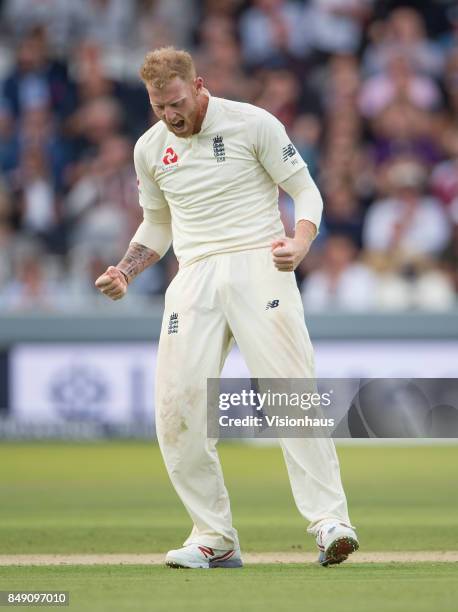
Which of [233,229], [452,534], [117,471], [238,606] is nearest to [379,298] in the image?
[117,471]

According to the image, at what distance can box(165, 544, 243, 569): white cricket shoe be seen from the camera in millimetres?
5895

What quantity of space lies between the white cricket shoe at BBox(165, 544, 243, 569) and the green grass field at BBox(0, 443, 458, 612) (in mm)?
75

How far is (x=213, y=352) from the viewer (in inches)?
234

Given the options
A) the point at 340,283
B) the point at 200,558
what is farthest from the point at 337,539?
the point at 340,283

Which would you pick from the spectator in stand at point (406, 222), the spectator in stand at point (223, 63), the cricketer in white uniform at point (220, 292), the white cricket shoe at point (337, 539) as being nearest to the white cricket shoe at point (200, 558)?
the cricketer in white uniform at point (220, 292)

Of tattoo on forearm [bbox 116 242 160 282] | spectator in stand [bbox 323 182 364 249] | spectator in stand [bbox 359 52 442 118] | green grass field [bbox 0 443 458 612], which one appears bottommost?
green grass field [bbox 0 443 458 612]

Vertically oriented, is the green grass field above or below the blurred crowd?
below

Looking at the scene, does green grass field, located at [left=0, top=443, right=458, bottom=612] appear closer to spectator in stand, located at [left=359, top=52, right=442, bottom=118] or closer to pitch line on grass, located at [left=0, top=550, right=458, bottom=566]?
pitch line on grass, located at [left=0, top=550, right=458, bottom=566]

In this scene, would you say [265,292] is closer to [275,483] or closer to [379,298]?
[275,483]

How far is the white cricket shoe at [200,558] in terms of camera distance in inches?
232

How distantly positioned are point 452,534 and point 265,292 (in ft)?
7.06

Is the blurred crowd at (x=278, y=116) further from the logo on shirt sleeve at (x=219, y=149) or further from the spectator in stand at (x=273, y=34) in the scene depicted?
the logo on shirt sleeve at (x=219, y=149)

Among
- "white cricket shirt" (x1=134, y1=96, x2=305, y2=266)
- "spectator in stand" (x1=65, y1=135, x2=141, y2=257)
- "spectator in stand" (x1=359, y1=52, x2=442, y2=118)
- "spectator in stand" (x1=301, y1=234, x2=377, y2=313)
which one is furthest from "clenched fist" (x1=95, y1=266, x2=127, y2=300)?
"spectator in stand" (x1=359, y1=52, x2=442, y2=118)

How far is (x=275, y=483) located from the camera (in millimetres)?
10477
